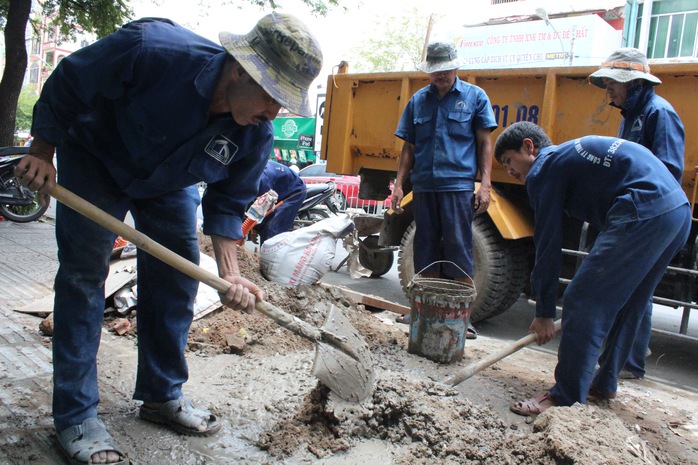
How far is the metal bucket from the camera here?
3.77 meters

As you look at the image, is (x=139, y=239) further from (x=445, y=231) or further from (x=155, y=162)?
(x=445, y=231)

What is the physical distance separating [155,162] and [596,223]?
2.27 meters

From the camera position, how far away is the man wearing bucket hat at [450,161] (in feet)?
14.2

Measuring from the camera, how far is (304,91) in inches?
83.4

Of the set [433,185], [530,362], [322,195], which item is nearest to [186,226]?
[433,185]

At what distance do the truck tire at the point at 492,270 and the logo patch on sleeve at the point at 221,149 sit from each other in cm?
290

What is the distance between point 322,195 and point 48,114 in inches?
276

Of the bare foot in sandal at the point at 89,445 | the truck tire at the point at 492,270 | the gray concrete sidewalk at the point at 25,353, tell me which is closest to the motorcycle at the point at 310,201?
the gray concrete sidewalk at the point at 25,353

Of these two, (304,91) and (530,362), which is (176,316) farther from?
(530,362)

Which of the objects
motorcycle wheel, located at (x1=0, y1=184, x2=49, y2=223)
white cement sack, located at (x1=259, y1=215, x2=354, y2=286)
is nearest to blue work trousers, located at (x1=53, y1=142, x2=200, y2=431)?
white cement sack, located at (x1=259, y1=215, x2=354, y2=286)

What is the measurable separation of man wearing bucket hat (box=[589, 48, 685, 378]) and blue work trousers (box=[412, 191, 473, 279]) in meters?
1.20

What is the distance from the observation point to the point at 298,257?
468 cm

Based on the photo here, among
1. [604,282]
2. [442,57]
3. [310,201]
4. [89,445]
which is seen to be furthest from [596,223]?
[310,201]

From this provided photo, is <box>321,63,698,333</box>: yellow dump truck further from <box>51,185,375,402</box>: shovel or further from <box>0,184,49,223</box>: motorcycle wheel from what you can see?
<box>0,184,49,223</box>: motorcycle wheel
